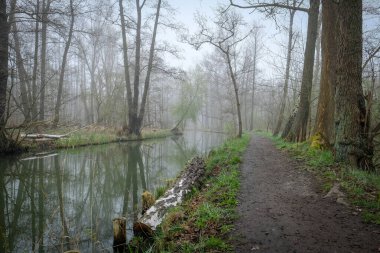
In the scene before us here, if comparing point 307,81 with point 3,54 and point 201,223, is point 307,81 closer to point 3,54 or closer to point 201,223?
point 201,223

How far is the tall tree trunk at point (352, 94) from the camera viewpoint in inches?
223

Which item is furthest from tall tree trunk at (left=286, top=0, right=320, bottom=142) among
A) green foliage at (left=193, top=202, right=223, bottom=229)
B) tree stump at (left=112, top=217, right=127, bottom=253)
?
tree stump at (left=112, top=217, right=127, bottom=253)

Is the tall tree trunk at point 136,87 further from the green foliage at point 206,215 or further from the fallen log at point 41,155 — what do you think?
the green foliage at point 206,215

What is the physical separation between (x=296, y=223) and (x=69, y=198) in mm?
5467

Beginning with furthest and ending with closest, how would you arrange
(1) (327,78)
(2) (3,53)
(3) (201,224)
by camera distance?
(2) (3,53), (1) (327,78), (3) (201,224)

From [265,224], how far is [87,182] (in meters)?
6.07

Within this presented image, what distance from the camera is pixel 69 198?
6.48 metres

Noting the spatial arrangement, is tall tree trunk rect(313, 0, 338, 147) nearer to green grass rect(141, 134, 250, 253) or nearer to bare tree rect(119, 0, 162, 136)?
green grass rect(141, 134, 250, 253)

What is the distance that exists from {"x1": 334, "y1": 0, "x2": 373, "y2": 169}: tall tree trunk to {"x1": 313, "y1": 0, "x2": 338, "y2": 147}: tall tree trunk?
2.08m

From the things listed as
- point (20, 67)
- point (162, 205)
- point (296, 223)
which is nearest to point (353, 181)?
point (296, 223)

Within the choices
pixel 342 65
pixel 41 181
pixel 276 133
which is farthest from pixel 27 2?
pixel 276 133

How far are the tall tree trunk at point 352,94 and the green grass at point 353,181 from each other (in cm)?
45

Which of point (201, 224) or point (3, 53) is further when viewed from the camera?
point (3, 53)

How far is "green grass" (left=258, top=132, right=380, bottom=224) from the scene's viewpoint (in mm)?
3880
